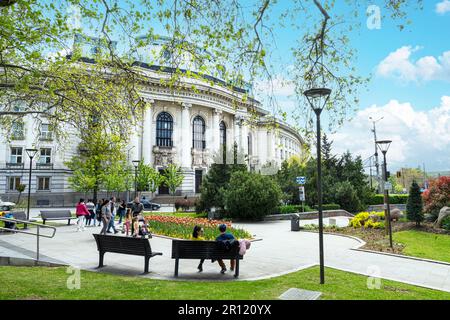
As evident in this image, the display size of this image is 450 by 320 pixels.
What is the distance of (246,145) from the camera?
2672 inches

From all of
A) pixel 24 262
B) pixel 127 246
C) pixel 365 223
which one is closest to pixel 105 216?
pixel 24 262

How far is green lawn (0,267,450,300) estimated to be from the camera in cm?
636

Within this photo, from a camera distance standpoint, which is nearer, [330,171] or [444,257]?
[444,257]

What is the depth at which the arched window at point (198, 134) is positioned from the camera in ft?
204

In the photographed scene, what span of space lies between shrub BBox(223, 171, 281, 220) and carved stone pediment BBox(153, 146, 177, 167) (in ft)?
108

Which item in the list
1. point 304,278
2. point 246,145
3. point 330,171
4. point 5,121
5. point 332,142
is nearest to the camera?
point 304,278

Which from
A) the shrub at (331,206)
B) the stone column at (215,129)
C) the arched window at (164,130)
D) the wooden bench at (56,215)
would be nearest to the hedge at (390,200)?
the shrub at (331,206)

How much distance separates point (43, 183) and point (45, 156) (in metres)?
3.88

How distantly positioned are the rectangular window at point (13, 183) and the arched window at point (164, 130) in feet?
69.8

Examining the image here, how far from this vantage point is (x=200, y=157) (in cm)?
6109
